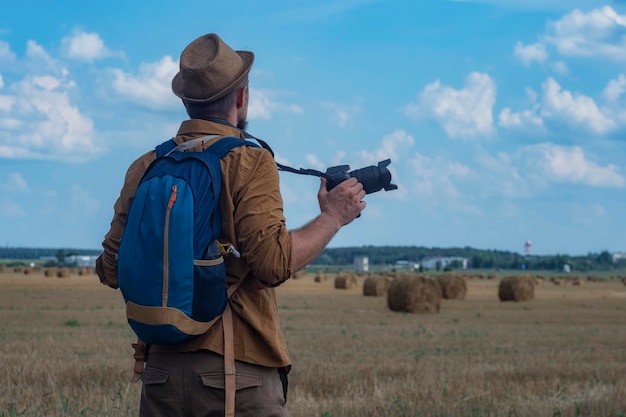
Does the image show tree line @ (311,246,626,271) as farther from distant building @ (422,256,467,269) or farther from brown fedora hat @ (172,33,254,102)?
brown fedora hat @ (172,33,254,102)

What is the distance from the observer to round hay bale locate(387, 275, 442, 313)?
3056 centimetres

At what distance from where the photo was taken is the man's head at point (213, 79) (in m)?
3.37

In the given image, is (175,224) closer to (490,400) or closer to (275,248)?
A: (275,248)

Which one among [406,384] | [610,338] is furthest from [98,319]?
[406,384]

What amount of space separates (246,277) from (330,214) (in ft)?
1.28

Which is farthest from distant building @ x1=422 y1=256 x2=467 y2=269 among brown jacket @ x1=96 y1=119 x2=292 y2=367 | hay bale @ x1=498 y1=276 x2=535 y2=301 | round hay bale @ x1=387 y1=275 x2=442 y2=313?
brown jacket @ x1=96 y1=119 x2=292 y2=367

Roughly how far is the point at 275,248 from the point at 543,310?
103 feet

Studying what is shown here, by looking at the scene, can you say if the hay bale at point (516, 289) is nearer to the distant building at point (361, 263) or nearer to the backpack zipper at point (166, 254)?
the backpack zipper at point (166, 254)

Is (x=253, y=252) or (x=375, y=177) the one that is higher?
(x=375, y=177)

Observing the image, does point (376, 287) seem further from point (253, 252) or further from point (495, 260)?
point (495, 260)

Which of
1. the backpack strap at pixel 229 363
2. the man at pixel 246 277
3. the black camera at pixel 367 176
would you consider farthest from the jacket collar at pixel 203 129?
the backpack strap at pixel 229 363

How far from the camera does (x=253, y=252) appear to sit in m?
3.07

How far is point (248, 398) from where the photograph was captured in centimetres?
313

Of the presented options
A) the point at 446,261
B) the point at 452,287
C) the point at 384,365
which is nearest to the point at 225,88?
the point at 384,365
